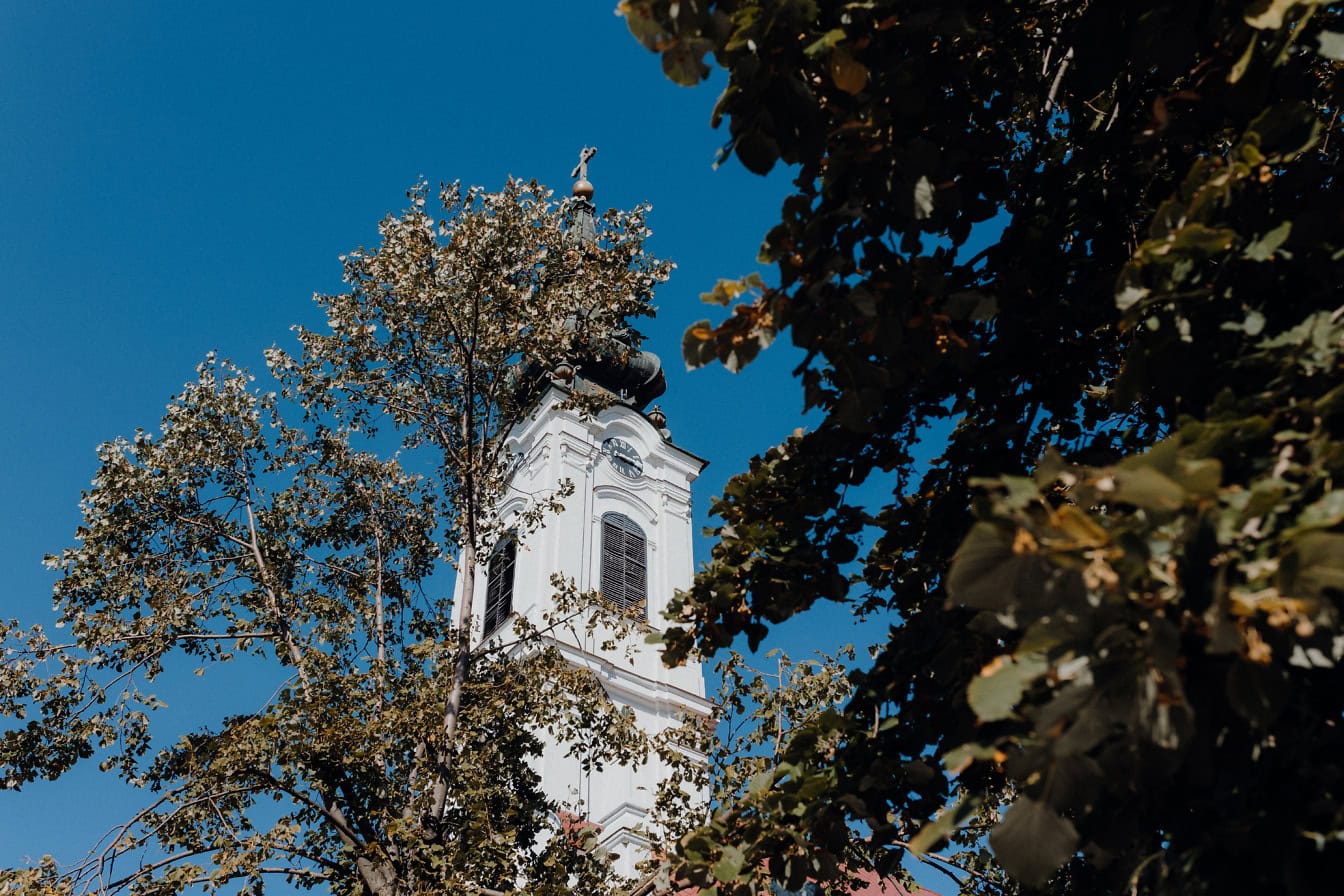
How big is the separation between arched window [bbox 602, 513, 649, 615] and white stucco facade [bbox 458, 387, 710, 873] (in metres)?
0.19

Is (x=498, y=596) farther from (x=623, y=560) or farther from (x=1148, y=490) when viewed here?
(x=1148, y=490)

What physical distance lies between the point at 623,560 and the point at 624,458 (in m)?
3.54

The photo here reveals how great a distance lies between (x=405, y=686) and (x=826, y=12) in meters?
7.38

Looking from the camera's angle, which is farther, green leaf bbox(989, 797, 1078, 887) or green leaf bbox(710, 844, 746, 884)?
green leaf bbox(710, 844, 746, 884)

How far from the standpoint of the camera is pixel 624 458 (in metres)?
31.1

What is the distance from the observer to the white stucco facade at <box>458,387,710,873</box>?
23.5 meters

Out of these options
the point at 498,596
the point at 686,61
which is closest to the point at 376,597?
the point at 686,61

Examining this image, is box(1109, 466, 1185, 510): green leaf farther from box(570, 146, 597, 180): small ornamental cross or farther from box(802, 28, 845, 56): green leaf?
box(570, 146, 597, 180): small ornamental cross

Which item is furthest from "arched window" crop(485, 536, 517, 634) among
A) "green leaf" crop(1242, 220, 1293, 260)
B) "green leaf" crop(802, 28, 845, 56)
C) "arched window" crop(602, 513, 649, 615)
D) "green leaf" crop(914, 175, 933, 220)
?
"green leaf" crop(1242, 220, 1293, 260)

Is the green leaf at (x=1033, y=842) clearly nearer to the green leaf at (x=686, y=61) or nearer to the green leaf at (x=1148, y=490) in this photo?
the green leaf at (x=1148, y=490)

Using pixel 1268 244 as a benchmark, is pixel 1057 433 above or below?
above

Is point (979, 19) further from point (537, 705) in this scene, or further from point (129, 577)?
point (129, 577)

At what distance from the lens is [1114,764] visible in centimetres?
241

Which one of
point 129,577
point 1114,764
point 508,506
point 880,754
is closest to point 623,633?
point 129,577
